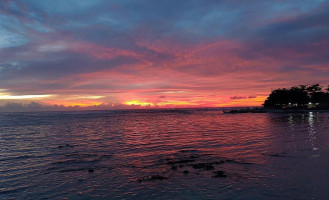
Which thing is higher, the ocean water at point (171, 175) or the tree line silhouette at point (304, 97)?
the tree line silhouette at point (304, 97)

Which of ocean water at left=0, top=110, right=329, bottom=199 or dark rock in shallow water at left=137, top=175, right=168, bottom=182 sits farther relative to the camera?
dark rock in shallow water at left=137, top=175, right=168, bottom=182

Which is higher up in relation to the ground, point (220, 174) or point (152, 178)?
point (220, 174)

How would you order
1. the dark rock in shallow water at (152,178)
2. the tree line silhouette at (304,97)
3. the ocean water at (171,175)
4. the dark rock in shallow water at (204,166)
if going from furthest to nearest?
the tree line silhouette at (304,97) < the dark rock in shallow water at (204,166) < the dark rock in shallow water at (152,178) < the ocean water at (171,175)

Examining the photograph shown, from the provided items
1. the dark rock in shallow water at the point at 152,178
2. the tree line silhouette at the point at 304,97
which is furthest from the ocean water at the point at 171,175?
the tree line silhouette at the point at 304,97

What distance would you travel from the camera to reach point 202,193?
10.7 metres

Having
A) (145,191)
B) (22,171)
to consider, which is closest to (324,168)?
(145,191)

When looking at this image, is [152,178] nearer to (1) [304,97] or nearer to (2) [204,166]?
(2) [204,166]

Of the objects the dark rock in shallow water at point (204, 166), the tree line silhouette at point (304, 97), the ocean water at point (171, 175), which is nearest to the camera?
the ocean water at point (171, 175)

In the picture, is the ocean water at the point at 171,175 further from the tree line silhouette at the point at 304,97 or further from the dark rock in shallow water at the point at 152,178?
the tree line silhouette at the point at 304,97

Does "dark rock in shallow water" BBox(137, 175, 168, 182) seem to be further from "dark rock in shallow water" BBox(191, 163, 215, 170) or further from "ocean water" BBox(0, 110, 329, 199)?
"dark rock in shallow water" BBox(191, 163, 215, 170)

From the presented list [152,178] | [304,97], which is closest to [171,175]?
[152,178]

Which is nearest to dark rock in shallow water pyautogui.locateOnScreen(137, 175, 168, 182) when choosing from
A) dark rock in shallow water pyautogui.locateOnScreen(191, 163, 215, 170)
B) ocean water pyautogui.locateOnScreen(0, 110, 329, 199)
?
ocean water pyautogui.locateOnScreen(0, 110, 329, 199)

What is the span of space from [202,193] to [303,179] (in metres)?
6.01

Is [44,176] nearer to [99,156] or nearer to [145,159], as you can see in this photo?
[99,156]
